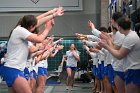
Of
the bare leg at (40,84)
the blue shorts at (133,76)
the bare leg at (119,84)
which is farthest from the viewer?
the bare leg at (40,84)

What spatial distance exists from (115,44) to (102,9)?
47.8ft

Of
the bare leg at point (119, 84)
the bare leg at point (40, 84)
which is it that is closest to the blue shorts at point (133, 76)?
the bare leg at point (119, 84)

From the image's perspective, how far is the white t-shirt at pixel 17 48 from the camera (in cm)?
548

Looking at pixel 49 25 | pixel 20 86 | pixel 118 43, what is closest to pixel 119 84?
Result: pixel 118 43

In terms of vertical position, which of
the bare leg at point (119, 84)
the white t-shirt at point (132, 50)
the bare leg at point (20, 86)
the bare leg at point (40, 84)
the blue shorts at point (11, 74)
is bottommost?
the bare leg at point (40, 84)

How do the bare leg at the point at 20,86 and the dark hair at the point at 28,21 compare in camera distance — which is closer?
the bare leg at the point at 20,86

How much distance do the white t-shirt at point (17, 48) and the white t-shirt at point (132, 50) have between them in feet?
4.64

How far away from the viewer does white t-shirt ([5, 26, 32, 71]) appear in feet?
18.0

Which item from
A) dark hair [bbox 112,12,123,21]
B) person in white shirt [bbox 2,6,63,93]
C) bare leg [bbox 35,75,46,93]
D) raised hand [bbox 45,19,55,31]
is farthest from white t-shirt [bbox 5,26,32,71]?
bare leg [bbox 35,75,46,93]

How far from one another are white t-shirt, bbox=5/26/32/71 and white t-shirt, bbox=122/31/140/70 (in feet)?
4.64

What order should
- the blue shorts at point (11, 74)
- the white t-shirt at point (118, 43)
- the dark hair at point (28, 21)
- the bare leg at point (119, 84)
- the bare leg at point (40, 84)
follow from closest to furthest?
the blue shorts at point (11, 74), the dark hair at point (28, 21), the white t-shirt at point (118, 43), the bare leg at point (119, 84), the bare leg at point (40, 84)

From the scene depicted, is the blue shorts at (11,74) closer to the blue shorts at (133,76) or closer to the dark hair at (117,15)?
the blue shorts at (133,76)

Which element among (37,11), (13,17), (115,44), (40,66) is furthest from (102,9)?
(115,44)

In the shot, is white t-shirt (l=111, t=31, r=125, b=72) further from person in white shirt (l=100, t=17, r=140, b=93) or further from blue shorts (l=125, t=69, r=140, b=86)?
blue shorts (l=125, t=69, r=140, b=86)
